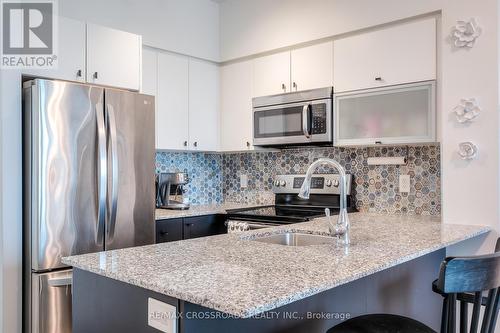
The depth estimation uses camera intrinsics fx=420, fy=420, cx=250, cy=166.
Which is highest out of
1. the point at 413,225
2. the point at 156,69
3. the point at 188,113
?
the point at 156,69

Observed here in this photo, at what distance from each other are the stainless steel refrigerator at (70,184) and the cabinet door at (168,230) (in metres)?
0.30

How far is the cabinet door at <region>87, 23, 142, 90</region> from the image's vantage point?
268cm

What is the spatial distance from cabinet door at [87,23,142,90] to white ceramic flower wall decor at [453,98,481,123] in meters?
2.05

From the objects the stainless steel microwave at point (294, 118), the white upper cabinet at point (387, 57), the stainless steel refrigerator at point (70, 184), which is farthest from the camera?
the stainless steel microwave at point (294, 118)

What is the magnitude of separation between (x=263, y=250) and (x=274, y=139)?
185 cm

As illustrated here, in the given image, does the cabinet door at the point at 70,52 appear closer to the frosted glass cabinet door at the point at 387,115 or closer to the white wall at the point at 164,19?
the white wall at the point at 164,19

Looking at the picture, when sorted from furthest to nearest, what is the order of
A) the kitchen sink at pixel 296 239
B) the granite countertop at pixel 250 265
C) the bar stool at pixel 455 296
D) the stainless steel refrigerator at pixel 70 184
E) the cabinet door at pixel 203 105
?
the cabinet door at pixel 203 105, the stainless steel refrigerator at pixel 70 184, the kitchen sink at pixel 296 239, the bar stool at pixel 455 296, the granite countertop at pixel 250 265

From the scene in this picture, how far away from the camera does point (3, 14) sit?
2246 millimetres

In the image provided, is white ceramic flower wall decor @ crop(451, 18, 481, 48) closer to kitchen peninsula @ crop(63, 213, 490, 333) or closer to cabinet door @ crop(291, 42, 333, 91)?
cabinet door @ crop(291, 42, 333, 91)

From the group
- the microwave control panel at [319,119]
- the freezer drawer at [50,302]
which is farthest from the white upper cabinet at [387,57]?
the freezer drawer at [50,302]

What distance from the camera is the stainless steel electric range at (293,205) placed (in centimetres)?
304

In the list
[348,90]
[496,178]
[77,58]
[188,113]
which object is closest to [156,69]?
[188,113]

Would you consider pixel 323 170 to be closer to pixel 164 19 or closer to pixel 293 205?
pixel 293 205

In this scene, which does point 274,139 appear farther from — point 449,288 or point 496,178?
point 449,288
